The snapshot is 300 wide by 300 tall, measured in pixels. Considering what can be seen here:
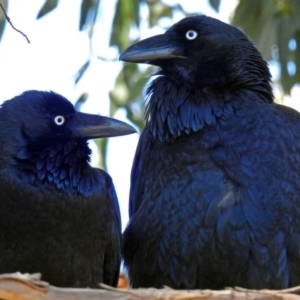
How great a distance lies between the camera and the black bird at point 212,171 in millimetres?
5031

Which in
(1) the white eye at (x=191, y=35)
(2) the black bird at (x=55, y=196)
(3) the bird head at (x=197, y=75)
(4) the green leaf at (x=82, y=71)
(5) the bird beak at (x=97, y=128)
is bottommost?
(2) the black bird at (x=55, y=196)

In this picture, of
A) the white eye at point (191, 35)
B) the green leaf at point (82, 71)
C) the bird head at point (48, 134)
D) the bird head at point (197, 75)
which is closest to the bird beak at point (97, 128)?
the bird head at point (48, 134)

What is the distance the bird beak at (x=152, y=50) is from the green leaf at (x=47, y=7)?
1133 mm

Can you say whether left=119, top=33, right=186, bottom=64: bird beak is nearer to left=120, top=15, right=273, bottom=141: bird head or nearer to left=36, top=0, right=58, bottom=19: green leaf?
left=120, top=15, right=273, bottom=141: bird head

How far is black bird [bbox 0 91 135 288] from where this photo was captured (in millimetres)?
4859

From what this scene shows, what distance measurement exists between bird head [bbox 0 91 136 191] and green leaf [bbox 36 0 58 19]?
121 centimetres

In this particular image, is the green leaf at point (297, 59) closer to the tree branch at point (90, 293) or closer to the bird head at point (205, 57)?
the bird head at point (205, 57)

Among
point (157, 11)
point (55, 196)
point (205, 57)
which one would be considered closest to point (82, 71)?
point (157, 11)

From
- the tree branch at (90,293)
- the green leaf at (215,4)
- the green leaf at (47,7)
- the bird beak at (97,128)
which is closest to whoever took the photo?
the tree branch at (90,293)

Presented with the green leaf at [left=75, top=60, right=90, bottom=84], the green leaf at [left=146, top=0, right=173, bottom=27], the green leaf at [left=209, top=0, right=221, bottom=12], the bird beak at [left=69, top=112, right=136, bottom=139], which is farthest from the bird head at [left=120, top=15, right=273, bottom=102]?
the green leaf at [left=146, top=0, right=173, bottom=27]

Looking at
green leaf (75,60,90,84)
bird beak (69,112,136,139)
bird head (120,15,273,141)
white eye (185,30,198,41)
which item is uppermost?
green leaf (75,60,90,84)

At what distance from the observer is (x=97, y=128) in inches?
202

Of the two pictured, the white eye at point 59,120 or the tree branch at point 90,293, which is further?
the white eye at point 59,120

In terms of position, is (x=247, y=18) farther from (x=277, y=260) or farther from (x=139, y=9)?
(x=277, y=260)
